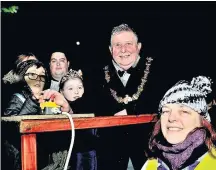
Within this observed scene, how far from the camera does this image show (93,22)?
365cm

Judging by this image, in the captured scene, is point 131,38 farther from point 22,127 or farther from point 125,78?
point 22,127

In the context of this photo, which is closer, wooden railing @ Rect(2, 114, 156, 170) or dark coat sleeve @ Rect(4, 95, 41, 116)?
wooden railing @ Rect(2, 114, 156, 170)

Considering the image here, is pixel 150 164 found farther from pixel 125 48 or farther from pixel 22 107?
pixel 22 107

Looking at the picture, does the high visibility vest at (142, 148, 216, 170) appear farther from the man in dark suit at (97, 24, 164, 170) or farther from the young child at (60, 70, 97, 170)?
the young child at (60, 70, 97, 170)

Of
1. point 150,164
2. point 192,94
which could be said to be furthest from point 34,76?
point 192,94

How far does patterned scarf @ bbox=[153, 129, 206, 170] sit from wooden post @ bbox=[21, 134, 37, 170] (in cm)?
142

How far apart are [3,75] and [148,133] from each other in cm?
173

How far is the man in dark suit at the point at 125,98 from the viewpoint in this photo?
11.6 feet

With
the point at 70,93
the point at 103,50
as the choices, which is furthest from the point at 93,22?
the point at 70,93

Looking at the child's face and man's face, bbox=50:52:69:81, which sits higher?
man's face, bbox=50:52:69:81

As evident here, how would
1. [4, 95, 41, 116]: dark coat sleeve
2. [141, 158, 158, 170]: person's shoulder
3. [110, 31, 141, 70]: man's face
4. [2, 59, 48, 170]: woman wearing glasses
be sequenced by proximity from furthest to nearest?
1. [110, 31, 141, 70]: man's face
2. [141, 158, 158, 170]: person's shoulder
3. [4, 95, 41, 116]: dark coat sleeve
4. [2, 59, 48, 170]: woman wearing glasses

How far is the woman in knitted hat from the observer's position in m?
3.26

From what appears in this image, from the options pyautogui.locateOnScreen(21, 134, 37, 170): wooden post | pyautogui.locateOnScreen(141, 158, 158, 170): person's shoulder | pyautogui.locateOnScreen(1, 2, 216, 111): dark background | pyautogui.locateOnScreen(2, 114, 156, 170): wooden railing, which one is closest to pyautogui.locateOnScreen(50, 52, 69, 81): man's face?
pyautogui.locateOnScreen(1, 2, 216, 111): dark background

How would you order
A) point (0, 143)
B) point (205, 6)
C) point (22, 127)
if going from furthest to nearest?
point (205, 6) → point (0, 143) → point (22, 127)
